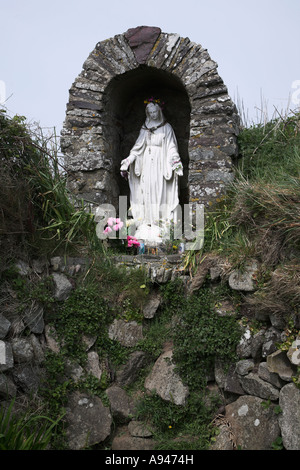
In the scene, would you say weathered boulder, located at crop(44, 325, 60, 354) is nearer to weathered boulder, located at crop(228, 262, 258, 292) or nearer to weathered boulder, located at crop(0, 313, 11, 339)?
weathered boulder, located at crop(0, 313, 11, 339)

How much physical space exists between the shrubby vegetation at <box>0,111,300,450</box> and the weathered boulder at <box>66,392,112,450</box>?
0.30 ft

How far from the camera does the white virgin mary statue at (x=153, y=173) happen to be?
5875mm

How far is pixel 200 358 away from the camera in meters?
4.15

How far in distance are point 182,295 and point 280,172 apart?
1620mm

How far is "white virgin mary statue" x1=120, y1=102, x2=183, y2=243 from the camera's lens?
19.3ft

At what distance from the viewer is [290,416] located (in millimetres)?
3502

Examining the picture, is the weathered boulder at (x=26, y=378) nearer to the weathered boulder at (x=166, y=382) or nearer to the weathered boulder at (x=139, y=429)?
the weathered boulder at (x=139, y=429)

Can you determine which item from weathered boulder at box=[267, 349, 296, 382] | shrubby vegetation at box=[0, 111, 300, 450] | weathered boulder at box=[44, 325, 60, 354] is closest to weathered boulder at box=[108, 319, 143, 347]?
shrubby vegetation at box=[0, 111, 300, 450]

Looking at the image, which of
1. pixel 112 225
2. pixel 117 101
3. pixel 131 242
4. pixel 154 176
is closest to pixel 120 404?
pixel 131 242

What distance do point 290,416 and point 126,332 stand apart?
1762 millimetres

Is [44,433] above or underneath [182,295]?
underneath
